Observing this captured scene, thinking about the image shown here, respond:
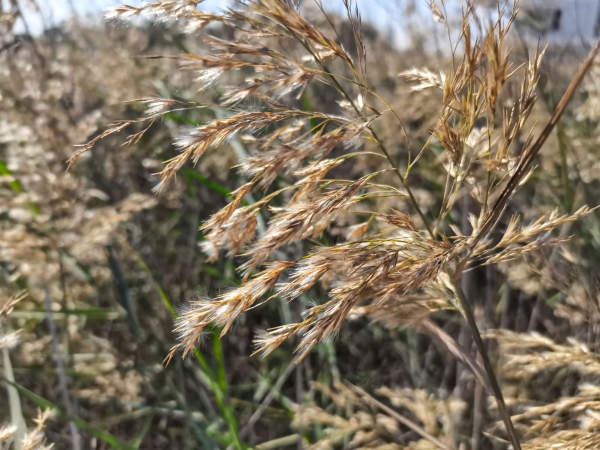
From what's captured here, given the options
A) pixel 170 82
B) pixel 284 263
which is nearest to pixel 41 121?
pixel 170 82

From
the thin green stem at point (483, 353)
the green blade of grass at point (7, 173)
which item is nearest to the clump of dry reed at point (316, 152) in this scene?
the thin green stem at point (483, 353)

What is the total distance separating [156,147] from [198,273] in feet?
2.16

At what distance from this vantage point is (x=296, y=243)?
1758 mm

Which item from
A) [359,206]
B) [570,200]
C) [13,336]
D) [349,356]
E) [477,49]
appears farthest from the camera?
[349,356]

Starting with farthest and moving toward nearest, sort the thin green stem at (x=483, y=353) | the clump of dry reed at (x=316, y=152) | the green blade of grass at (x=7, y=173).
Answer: the green blade of grass at (x=7, y=173) < the thin green stem at (x=483, y=353) < the clump of dry reed at (x=316, y=152)

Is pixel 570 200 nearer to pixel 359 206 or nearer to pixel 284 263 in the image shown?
pixel 359 206

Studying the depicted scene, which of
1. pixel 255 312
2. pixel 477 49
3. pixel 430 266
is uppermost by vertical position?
pixel 477 49

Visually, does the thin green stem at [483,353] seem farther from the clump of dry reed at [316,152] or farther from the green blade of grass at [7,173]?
the green blade of grass at [7,173]

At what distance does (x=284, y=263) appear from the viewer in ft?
2.23

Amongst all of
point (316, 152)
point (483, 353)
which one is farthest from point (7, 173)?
point (483, 353)

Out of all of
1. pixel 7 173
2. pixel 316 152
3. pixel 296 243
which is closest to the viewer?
pixel 316 152

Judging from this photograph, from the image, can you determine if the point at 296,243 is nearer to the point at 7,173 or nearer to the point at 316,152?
the point at 7,173

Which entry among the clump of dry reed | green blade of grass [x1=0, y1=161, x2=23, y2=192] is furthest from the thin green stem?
green blade of grass [x1=0, y1=161, x2=23, y2=192]

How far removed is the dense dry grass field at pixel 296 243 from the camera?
0.66 meters
